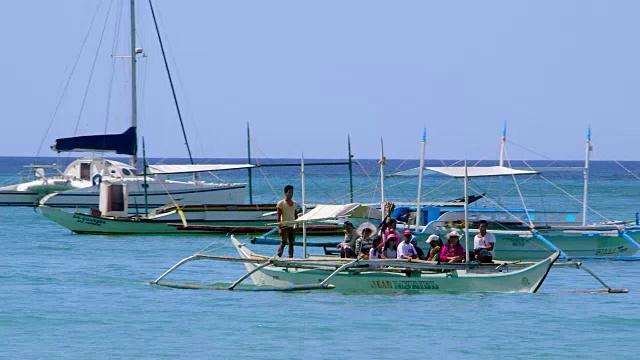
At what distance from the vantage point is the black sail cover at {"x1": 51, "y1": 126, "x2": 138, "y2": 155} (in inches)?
2361

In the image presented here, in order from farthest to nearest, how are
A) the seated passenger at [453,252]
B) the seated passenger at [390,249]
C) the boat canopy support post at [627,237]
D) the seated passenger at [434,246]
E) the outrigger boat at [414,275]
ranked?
1. the boat canopy support post at [627,237]
2. the seated passenger at [434,246]
3. the seated passenger at [390,249]
4. the seated passenger at [453,252]
5. the outrigger boat at [414,275]

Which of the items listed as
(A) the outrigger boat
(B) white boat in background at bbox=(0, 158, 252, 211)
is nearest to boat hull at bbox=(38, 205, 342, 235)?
(B) white boat in background at bbox=(0, 158, 252, 211)

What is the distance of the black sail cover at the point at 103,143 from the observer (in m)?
60.0

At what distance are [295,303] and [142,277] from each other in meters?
7.32

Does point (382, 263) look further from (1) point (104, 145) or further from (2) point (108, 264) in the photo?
(1) point (104, 145)

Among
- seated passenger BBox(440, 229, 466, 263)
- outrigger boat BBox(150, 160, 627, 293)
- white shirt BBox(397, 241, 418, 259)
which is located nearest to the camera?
outrigger boat BBox(150, 160, 627, 293)

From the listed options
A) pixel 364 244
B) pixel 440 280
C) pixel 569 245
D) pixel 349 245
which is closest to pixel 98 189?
pixel 569 245

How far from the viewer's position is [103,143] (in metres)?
61.0

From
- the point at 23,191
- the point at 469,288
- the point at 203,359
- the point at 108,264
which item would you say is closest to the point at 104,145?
the point at 23,191

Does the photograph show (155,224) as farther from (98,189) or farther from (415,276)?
(415,276)

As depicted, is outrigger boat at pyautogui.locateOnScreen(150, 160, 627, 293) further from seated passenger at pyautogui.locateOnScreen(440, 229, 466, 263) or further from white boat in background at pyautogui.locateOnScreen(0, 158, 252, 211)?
white boat in background at pyautogui.locateOnScreen(0, 158, 252, 211)

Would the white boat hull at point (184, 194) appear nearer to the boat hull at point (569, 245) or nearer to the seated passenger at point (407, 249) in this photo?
the boat hull at point (569, 245)

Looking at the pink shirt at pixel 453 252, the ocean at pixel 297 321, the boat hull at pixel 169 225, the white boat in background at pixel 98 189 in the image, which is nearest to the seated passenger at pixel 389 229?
the pink shirt at pixel 453 252

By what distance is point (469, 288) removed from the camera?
2664 centimetres
